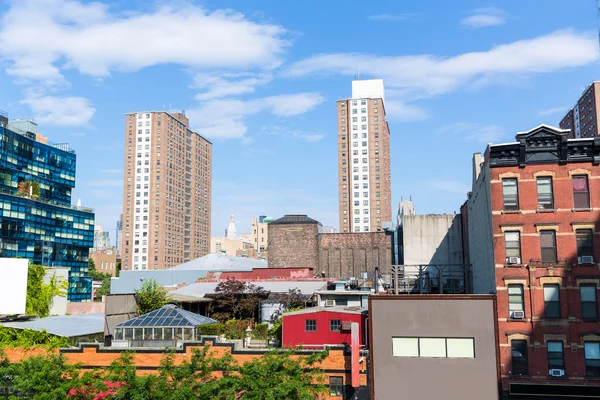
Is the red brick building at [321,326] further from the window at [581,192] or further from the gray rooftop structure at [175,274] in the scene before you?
the gray rooftop structure at [175,274]

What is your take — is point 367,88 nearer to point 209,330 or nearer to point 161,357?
point 209,330

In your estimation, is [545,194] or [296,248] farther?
[296,248]

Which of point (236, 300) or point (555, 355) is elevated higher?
point (236, 300)

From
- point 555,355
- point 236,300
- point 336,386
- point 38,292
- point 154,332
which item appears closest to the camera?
point 336,386

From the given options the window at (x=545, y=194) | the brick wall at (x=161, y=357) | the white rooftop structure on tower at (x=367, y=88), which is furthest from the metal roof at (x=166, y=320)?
the white rooftop structure on tower at (x=367, y=88)

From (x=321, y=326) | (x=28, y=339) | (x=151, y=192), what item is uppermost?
(x=151, y=192)

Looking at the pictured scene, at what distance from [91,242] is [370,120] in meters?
79.3

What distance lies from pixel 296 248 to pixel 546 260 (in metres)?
54.2

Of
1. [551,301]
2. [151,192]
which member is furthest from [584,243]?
[151,192]

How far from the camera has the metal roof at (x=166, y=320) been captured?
116ft

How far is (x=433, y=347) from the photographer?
3048 centimetres

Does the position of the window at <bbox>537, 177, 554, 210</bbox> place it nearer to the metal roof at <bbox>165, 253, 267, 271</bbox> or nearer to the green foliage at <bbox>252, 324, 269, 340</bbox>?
the green foliage at <bbox>252, 324, 269, 340</bbox>

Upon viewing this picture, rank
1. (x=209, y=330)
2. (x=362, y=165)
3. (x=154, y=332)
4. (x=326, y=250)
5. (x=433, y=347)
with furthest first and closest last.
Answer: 1. (x=362, y=165)
2. (x=326, y=250)
3. (x=209, y=330)
4. (x=154, y=332)
5. (x=433, y=347)

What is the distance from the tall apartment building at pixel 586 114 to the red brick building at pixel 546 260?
10677 centimetres
